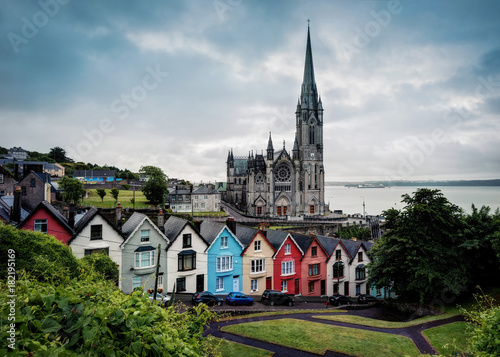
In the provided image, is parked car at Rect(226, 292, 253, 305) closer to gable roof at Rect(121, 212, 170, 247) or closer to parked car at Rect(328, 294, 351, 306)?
gable roof at Rect(121, 212, 170, 247)

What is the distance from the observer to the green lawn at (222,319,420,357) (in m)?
14.2

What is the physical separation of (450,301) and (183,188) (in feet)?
218

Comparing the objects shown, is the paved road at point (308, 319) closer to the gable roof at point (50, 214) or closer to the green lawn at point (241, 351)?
the green lawn at point (241, 351)

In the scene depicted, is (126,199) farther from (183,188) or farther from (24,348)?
(24,348)

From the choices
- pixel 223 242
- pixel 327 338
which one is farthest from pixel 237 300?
pixel 327 338

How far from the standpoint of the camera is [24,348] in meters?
2.68

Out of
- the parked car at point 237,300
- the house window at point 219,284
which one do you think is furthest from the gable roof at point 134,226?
the parked car at point 237,300

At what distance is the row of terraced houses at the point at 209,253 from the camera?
865 inches

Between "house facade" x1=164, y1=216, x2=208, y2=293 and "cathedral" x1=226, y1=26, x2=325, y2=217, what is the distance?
56958 millimetres

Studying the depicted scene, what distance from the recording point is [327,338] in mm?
15344

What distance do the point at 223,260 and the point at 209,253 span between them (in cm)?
151

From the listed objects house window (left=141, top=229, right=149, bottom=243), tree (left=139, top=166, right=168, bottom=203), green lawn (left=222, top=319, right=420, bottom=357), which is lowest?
green lawn (left=222, top=319, right=420, bottom=357)

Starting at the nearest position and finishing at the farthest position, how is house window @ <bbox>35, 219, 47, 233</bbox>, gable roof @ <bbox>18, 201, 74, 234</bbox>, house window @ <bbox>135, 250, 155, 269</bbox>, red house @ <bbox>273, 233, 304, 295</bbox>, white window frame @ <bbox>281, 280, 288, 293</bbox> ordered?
gable roof @ <bbox>18, 201, 74, 234</bbox> → house window @ <bbox>35, 219, 47, 233</bbox> → house window @ <bbox>135, 250, 155, 269</bbox> → red house @ <bbox>273, 233, 304, 295</bbox> → white window frame @ <bbox>281, 280, 288, 293</bbox>

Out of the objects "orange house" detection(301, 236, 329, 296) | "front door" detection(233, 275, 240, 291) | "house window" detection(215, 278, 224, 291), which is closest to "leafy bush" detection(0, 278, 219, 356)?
"house window" detection(215, 278, 224, 291)
